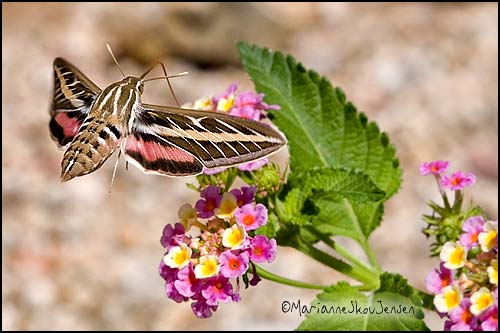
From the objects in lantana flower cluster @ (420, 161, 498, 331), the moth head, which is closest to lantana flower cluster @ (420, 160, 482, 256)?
lantana flower cluster @ (420, 161, 498, 331)

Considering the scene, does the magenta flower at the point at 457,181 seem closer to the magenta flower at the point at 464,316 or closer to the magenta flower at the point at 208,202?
the magenta flower at the point at 464,316

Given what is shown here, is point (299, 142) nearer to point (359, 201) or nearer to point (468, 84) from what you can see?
point (359, 201)

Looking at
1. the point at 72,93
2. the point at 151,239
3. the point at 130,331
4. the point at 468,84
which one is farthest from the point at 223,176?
the point at 468,84

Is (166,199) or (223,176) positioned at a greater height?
(166,199)

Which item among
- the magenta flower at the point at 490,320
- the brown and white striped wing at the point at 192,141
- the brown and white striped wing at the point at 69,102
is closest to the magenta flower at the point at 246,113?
the brown and white striped wing at the point at 192,141

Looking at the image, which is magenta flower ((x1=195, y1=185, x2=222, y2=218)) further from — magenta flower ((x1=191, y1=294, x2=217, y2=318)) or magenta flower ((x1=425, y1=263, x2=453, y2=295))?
magenta flower ((x1=425, y1=263, x2=453, y2=295))

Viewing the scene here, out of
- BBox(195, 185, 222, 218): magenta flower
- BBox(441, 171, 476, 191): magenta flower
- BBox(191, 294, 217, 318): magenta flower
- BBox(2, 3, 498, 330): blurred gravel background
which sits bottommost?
BBox(191, 294, 217, 318): magenta flower

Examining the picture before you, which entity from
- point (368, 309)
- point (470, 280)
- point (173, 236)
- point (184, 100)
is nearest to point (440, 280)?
point (470, 280)
